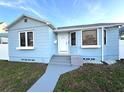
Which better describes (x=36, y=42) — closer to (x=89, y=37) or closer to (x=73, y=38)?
(x=73, y=38)

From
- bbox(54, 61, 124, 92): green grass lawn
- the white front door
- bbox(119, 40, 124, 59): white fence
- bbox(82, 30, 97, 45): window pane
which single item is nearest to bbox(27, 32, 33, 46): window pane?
the white front door

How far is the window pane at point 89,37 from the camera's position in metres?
12.7

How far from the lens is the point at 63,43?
49.2ft

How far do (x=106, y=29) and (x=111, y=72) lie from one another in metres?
5.40

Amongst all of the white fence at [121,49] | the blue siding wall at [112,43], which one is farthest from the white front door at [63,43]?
the white fence at [121,49]

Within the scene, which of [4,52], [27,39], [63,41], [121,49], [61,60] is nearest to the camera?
[61,60]

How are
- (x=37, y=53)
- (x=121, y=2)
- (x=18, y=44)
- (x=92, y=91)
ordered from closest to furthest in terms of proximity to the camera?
(x=92, y=91) → (x=37, y=53) → (x=18, y=44) → (x=121, y=2)

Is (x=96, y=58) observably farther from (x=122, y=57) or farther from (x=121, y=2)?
(x=121, y=2)

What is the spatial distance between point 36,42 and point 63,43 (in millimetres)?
2971

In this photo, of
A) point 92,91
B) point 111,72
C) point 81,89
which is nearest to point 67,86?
point 81,89

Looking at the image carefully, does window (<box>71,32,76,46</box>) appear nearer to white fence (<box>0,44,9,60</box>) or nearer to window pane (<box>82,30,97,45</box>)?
window pane (<box>82,30,97,45</box>)

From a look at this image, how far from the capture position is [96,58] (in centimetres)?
1266

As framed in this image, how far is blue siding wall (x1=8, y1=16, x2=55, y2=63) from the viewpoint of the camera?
13.1 meters

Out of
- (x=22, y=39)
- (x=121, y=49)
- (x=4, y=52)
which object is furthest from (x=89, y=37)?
(x=4, y=52)
